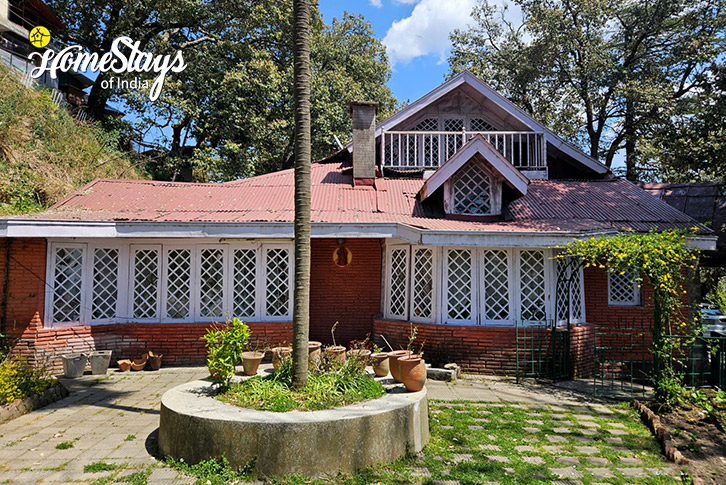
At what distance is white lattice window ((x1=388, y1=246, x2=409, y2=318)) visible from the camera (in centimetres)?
1056

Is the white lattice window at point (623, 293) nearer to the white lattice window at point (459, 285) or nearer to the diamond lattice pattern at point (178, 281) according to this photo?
the white lattice window at point (459, 285)

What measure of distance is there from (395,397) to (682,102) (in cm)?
2046

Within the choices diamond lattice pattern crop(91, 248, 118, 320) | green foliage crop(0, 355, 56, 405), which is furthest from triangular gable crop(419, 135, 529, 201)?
green foliage crop(0, 355, 56, 405)

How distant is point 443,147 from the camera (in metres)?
14.5

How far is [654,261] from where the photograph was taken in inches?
290

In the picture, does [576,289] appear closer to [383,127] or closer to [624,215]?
[624,215]

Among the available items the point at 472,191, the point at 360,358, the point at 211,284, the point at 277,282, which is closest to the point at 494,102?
the point at 472,191

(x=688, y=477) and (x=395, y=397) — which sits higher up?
(x=395, y=397)

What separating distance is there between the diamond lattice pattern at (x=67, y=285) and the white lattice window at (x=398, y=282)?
6.81 m

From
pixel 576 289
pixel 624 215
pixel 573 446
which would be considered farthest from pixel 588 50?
pixel 573 446

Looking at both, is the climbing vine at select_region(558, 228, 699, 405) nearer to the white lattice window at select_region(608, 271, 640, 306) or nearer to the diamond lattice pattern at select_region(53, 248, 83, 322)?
the white lattice window at select_region(608, 271, 640, 306)

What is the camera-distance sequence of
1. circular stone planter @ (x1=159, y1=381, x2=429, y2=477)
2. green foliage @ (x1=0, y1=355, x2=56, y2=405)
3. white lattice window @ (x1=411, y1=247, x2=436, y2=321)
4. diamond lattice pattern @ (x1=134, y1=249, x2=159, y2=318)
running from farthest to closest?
diamond lattice pattern @ (x1=134, y1=249, x2=159, y2=318) < white lattice window @ (x1=411, y1=247, x2=436, y2=321) < green foliage @ (x1=0, y1=355, x2=56, y2=405) < circular stone planter @ (x1=159, y1=381, x2=429, y2=477)

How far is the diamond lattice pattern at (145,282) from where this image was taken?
10.1 metres

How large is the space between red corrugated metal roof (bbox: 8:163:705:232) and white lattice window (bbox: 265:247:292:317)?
2.90 ft
